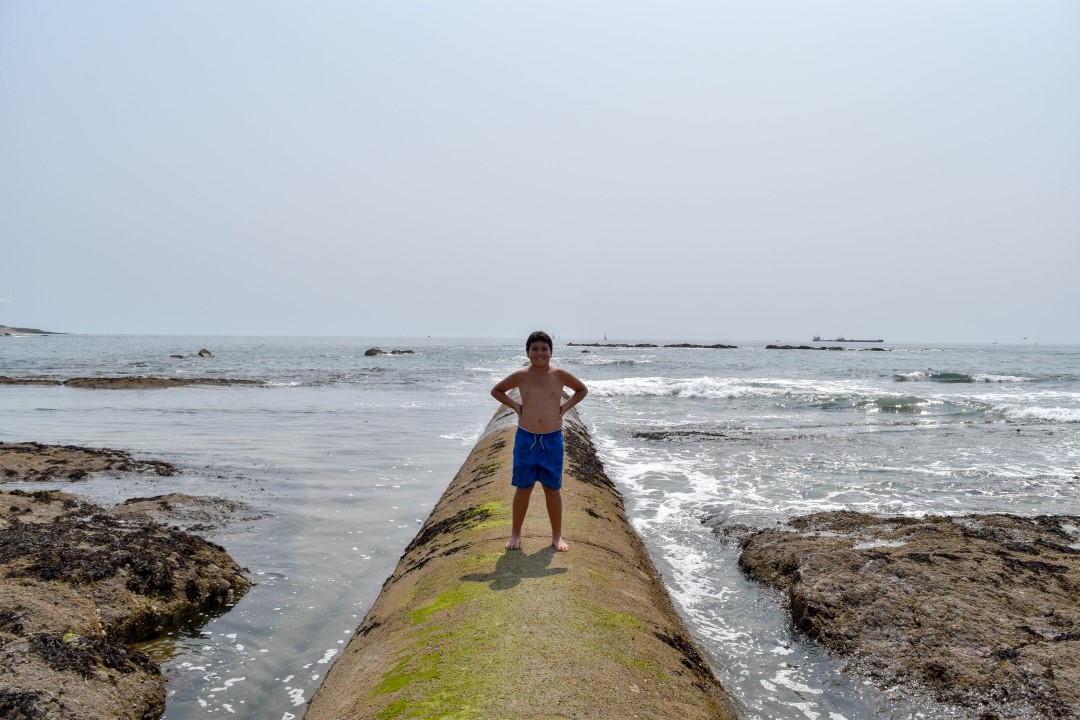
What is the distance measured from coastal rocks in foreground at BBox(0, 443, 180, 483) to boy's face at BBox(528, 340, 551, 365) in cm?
750

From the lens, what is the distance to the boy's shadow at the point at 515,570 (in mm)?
3738

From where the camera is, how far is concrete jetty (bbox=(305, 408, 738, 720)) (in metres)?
2.53

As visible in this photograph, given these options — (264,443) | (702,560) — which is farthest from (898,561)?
(264,443)

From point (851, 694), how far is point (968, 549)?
258 cm

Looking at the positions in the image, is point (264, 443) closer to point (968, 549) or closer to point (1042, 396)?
point (968, 549)

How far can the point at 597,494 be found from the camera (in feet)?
22.0

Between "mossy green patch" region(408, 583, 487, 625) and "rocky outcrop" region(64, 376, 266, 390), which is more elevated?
"mossy green patch" region(408, 583, 487, 625)

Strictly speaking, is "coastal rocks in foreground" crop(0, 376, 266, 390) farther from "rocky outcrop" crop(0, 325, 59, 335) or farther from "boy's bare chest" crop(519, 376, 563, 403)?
"rocky outcrop" crop(0, 325, 59, 335)

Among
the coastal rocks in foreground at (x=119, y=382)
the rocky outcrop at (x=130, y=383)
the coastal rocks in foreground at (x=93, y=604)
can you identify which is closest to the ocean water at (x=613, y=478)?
the coastal rocks in foreground at (x=93, y=604)

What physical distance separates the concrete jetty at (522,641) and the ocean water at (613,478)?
0.63 m

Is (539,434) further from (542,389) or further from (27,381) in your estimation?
(27,381)

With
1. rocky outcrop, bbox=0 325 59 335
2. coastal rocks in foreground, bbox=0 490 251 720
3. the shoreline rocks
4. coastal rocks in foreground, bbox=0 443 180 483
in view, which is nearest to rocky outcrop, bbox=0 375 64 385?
coastal rocks in foreground, bbox=0 443 180 483

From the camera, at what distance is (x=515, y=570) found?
3924 millimetres

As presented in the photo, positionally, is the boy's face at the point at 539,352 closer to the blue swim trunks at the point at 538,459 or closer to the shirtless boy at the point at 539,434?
the shirtless boy at the point at 539,434
